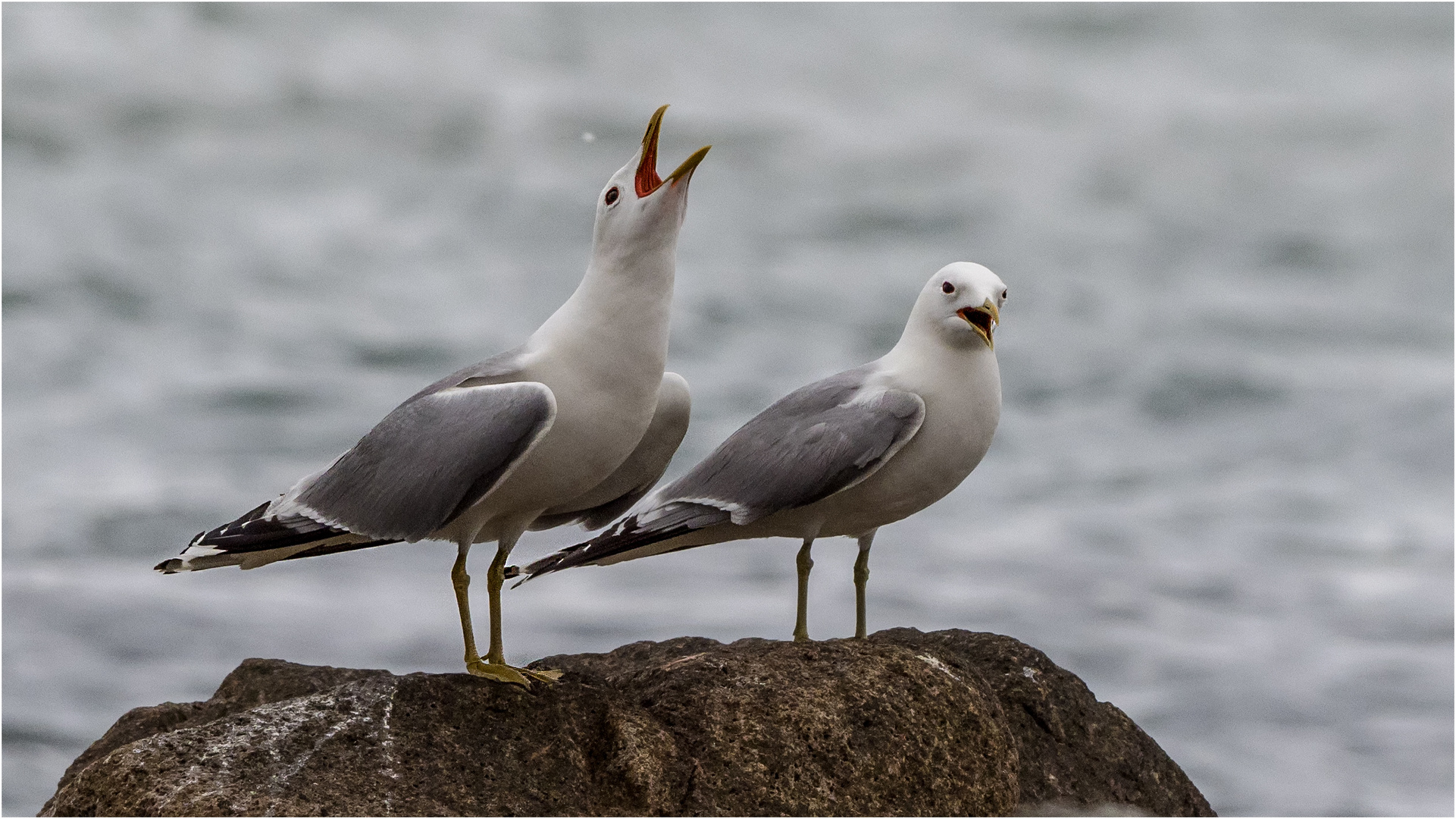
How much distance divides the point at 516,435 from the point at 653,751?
59.0 inches

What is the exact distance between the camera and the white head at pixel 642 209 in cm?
730

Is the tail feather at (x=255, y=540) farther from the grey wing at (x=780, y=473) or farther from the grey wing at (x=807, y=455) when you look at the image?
the grey wing at (x=807, y=455)

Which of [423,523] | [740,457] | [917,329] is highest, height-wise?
[917,329]

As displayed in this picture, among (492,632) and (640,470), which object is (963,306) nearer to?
(640,470)

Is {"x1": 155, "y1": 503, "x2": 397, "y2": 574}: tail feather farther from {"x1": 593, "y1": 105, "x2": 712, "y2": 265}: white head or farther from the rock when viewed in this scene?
{"x1": 593, "y1": 105, "x2": 712, "y2": 265}: white head

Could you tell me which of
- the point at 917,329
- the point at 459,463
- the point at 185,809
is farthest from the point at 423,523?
the point at 917,329

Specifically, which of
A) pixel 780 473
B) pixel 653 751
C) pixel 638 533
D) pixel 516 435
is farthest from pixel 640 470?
pixel 653 751

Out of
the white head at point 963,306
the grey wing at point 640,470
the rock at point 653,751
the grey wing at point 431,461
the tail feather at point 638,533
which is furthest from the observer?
the grey wing at point 640,470

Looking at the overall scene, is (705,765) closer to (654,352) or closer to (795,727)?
(795,727)

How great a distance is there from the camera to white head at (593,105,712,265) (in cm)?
730

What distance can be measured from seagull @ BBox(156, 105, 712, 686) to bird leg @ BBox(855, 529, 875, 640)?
1546 mm

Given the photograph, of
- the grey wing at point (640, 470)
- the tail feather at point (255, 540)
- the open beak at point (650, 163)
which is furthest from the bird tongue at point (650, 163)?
the tail feather at point (255, 540)

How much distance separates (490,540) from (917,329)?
240 centimetres

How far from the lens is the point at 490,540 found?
8031 mm
